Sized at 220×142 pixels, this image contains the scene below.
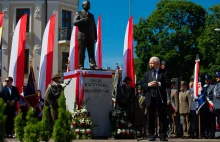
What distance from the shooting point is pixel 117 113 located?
554 inches

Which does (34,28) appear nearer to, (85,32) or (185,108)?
(185,108)

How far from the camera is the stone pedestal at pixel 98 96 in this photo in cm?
1395

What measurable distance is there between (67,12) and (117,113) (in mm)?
29983

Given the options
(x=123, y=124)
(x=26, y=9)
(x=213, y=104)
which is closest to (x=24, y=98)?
(x=123, y=124)

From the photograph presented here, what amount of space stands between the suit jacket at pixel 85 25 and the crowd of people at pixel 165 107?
181 centimetres

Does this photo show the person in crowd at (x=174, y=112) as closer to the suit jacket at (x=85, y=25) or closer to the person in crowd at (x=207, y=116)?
the person in crowd at (x=207, y=116)

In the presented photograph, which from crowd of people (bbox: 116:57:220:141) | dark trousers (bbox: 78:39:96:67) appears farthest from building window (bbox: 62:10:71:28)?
dark trousers (bbox: 78:39:96:67)

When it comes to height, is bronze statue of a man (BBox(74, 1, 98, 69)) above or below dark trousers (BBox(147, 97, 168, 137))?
above

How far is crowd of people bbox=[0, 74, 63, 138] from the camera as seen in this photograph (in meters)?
14.0

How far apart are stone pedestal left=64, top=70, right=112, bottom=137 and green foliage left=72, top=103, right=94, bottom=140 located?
0.31 meters

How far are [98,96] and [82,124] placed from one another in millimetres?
1092

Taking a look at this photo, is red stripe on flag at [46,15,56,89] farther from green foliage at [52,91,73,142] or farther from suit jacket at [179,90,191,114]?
green foliage at [52,91,73,142]

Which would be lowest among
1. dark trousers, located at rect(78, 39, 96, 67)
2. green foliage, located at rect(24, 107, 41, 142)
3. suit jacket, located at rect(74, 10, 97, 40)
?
green foliage, located at rect(24, 107, 41, 142)

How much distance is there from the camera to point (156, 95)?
34.6 ft
